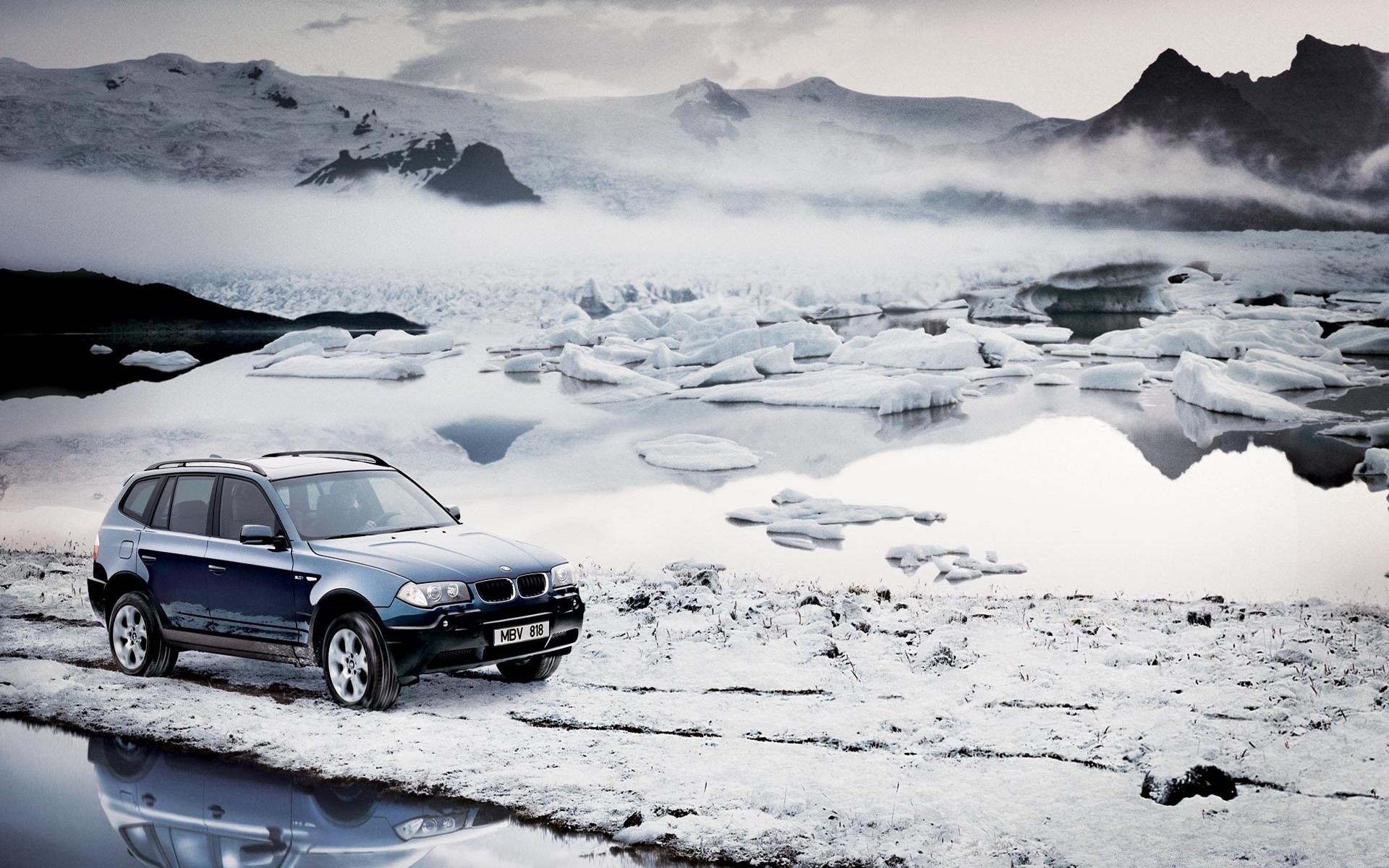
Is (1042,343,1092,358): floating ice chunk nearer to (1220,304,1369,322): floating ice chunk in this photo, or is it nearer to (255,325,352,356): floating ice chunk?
(1220,304,1369,322): floating ice chunk

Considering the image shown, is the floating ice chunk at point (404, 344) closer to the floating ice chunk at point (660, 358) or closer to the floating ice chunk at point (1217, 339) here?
the floating ice chunk at point (660, 358)

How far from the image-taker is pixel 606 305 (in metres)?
80.2

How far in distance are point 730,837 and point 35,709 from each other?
5.57m

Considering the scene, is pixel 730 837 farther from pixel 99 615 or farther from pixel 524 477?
pixel 524 477

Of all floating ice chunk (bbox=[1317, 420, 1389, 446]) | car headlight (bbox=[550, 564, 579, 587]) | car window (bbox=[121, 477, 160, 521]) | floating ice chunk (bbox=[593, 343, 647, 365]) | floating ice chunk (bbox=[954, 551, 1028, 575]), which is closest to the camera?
car headlight (bbox=[550, 564, 579, 587])

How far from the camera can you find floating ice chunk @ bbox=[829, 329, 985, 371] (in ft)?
178

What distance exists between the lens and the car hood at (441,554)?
8508 millimetres

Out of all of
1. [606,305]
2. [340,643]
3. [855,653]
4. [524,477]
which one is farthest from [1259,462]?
[606,305]

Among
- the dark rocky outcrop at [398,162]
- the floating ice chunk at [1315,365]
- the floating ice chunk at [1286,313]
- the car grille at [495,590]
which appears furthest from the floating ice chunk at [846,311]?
the car grille at [495,590]

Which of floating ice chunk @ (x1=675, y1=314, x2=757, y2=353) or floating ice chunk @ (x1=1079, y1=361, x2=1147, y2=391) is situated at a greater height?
floating ice chunk @ (x1=675, y1=314, x2=757, y2=353)

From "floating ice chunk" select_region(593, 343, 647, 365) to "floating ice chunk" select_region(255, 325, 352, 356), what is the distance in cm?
1745

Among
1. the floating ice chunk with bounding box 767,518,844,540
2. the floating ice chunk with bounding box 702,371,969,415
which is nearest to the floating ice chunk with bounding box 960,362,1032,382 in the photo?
the floating ice chunk with bounding box 702,371,969,415

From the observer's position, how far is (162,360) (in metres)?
75.9

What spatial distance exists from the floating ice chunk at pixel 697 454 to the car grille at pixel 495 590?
29.1m
